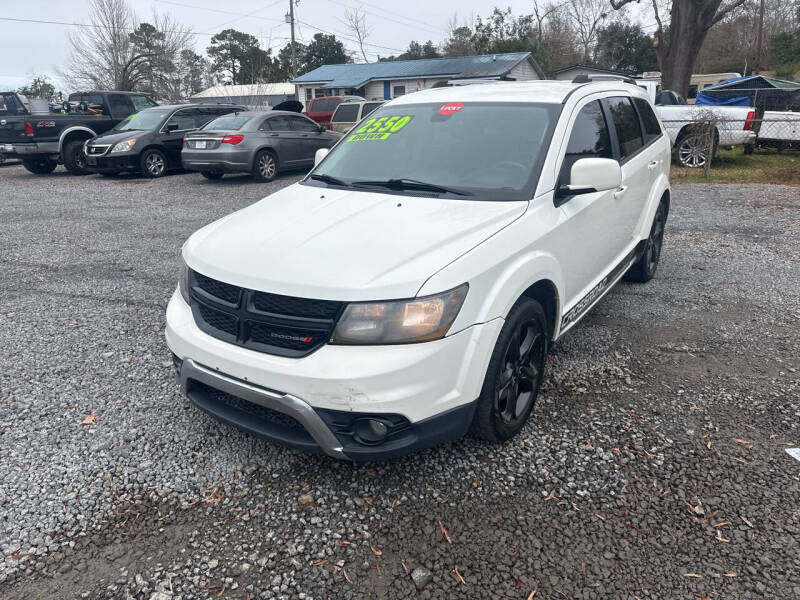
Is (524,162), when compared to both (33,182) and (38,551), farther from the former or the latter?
(33,182)

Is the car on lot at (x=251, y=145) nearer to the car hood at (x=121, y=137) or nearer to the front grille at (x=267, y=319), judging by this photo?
the car hood at (x=121, y=137)

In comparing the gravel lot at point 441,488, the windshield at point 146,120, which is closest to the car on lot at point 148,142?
the windshield at point 146,120

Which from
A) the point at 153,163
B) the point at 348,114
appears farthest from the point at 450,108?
the point at 348,114

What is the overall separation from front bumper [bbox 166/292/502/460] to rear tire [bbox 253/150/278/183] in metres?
10.4

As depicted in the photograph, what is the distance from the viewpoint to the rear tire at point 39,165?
15.0 metres

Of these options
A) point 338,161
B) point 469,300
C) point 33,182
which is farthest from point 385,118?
point 33,182

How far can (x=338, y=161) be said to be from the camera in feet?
13.2

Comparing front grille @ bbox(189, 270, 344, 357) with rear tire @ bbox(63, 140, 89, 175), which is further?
rear tire @ bbox(63, 140, 89, 175)

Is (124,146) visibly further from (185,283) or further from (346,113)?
(185,283)

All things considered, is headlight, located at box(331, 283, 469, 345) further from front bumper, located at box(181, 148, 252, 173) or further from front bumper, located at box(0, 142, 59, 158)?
front bumper, located at box(0, 142, 59, 158)

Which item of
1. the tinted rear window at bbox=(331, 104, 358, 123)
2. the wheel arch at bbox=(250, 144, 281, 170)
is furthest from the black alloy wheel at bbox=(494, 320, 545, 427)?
the tinted rear window at bbox=(331, 104, 358, 123)

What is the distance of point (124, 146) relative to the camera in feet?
42.6

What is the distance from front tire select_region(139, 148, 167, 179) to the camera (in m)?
13.3

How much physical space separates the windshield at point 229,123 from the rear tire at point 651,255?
9.41m
